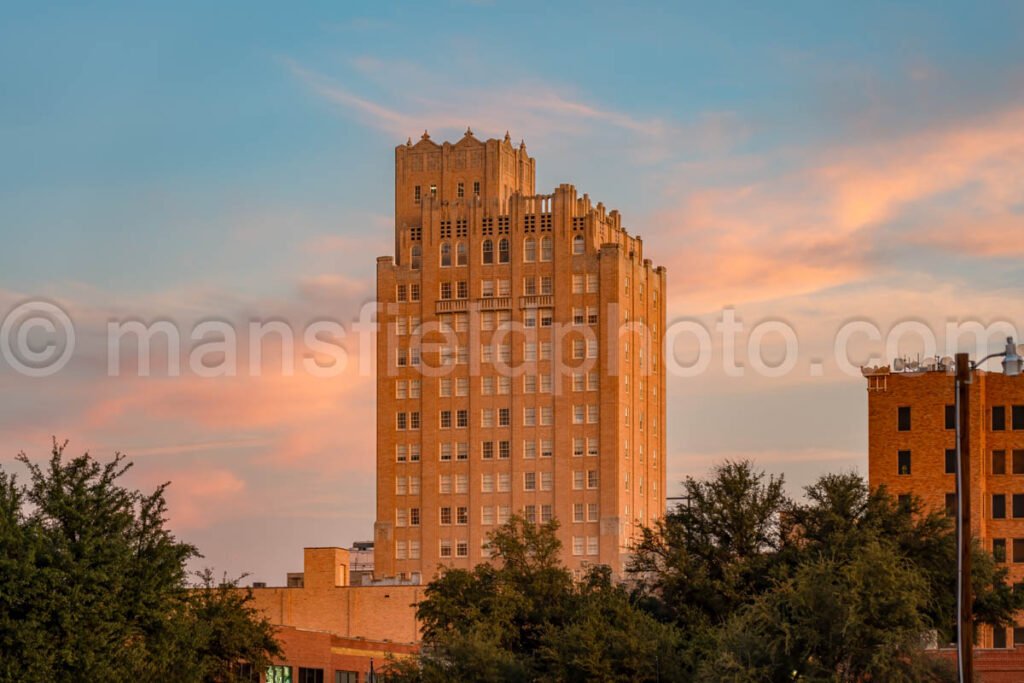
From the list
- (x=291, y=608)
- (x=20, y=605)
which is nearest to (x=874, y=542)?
(x=20, y=605)

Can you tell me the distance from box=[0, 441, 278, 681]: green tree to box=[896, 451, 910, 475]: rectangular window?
80087 mm

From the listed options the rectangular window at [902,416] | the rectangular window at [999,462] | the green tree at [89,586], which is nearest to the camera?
the green tree at [89,586]

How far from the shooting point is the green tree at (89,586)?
7025cm

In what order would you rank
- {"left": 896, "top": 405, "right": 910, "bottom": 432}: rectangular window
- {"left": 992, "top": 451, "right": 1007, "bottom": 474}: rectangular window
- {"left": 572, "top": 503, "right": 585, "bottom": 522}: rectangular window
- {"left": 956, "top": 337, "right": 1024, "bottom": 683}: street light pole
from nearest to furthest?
{"left": 956, "top": 337, "right": 1024, "bottom": 683}: street light pole → {"left": 992, "top": 451, "right": 1007, "bottom": 474}: rectangular window → {"left": 896, "top": 405, "right": 910, "bottom": 432}: rectangular window → {"left": 572, "top": 503, "right": 585, "bottom": 522}: rectangular window

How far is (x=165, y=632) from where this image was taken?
74688mm

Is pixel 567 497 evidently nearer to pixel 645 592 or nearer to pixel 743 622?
pixel 645 592

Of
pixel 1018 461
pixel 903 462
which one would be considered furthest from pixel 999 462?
pixel 903 462

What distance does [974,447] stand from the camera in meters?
145

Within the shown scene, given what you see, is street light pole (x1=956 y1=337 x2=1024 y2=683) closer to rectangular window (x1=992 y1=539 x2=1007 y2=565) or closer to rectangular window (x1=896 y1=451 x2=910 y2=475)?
rectangular window (x1=992 y1=539 x2=1007 y2=565)

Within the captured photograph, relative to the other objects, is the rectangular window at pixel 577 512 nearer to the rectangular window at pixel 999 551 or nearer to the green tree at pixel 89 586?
the rectangular window at pixel 999 551

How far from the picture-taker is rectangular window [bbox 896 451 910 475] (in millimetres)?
146000

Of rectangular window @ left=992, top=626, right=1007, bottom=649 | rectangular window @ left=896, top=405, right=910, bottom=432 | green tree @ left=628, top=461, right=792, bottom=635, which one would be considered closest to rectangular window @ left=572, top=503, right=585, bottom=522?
rectangular window @ left=896, top=405, right=910, bottom=432

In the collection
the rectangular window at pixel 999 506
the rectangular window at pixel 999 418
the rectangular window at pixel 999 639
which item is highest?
the rectangular window at pixel 999 418

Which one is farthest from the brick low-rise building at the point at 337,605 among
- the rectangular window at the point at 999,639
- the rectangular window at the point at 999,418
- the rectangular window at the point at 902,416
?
the rectangular window at the point at 999,418
